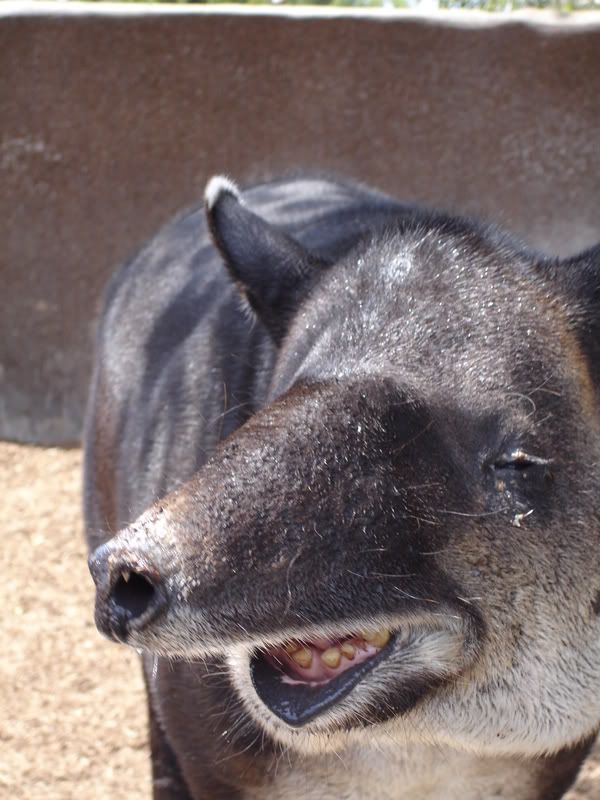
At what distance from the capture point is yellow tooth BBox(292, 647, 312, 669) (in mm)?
2209

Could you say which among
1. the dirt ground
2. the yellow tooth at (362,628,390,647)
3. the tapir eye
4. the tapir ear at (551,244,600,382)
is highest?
the tapir ear at (551,244,600,382)

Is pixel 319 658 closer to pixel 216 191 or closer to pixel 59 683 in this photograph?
pixel 216 191

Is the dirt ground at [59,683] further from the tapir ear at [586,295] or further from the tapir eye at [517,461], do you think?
the tapir eye at [517,461]

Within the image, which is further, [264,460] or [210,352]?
[210,352]

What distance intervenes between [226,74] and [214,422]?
420 cm

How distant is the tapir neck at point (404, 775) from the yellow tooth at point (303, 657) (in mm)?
718

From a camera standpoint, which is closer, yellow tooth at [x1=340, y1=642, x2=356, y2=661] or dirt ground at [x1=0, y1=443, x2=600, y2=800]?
yellow tooth at [x1=340, y1=642, x2=356, y2=661]

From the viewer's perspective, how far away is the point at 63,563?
600 centimetres

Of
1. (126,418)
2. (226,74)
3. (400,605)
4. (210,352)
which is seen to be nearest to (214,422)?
(210,352)

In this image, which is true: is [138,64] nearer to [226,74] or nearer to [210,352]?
[226,74]

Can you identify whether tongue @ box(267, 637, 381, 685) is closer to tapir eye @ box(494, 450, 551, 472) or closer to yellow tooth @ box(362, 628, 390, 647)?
yellow tooth @ box(362, 628, 390, 647)

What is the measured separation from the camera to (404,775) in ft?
9.61

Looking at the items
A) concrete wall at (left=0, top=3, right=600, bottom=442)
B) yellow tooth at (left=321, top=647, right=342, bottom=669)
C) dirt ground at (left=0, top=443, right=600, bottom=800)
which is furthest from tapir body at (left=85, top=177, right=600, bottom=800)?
concrete wall at (left=0, top=3, right=600, bottom=442)

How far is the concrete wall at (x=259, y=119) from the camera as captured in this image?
6816mm
